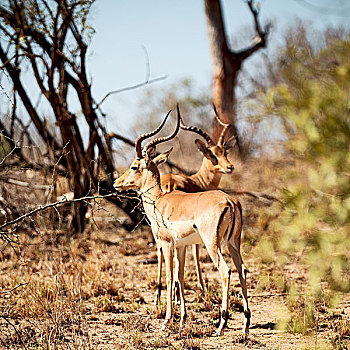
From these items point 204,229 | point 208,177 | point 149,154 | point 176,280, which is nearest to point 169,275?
point 176,280

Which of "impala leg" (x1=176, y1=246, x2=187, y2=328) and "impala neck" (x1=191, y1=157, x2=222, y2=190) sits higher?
"impala neck" (x1=191, y1=157, x2=222, y2=190)

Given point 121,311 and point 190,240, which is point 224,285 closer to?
point 190,240

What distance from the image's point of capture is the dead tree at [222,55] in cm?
1405

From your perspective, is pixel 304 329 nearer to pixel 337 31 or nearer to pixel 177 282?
pixel 337 31

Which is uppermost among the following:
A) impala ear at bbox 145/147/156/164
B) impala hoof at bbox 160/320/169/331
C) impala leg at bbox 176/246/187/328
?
impala ear at bbox 145/147/156/164

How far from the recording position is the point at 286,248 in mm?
1275

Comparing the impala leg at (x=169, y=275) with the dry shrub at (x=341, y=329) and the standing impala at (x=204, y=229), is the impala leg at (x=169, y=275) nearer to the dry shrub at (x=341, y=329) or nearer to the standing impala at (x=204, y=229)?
the standing impala at (x=204, y=229)

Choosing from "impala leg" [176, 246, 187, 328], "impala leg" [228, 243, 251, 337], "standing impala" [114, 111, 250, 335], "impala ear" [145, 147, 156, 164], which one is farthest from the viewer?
"impala ear" [145, 147, 156, 164]

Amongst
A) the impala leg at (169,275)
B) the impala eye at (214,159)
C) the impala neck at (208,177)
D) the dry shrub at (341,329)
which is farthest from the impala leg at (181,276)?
the impala eye at (214,159)

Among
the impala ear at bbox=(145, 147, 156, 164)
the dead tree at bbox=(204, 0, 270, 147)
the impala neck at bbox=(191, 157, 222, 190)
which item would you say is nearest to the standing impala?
the impala ear at bbox=(145, 147, 156, 164)

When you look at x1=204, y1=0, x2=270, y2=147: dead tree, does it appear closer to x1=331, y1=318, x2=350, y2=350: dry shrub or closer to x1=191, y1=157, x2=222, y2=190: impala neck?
x1=191, y1=157, x2=222, y2=190: impala neck

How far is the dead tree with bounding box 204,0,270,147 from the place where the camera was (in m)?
14.0

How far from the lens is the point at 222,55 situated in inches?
558

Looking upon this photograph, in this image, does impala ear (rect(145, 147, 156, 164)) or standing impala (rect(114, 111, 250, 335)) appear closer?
standing impala (rect(114, 111, 250, 335))
